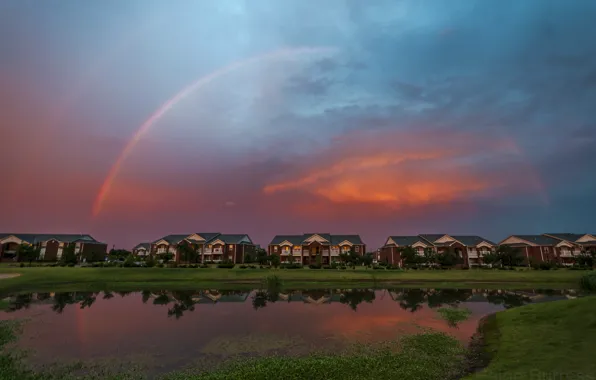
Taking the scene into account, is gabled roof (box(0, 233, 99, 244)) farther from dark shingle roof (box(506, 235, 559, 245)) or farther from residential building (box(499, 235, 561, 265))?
dark shingle roof (box(506, 235, 559, 245))

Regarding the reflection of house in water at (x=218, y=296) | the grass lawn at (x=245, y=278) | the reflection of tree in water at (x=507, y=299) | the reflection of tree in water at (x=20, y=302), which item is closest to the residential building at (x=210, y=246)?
the grass lawn at (x=245, y=278)

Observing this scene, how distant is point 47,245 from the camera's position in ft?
326

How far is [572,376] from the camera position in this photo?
12234 mm

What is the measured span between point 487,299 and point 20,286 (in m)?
67.3

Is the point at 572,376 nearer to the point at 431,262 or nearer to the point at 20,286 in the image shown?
the point at 20,286

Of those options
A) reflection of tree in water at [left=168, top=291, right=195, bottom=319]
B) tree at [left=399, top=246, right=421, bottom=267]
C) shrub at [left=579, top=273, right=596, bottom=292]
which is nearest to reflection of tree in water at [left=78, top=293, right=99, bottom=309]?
reflection of tree in water at [left=168, top=291, right=195, bottom=319]

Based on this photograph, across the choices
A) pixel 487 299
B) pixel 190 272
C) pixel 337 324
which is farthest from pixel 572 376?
pixel 190 272

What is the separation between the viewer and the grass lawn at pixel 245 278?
5241 cm

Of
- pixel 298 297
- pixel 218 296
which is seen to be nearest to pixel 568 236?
pixel 298 297

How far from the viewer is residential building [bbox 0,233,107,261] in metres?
97.3

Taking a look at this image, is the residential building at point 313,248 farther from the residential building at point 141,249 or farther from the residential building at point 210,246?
the residential building at point 141,249

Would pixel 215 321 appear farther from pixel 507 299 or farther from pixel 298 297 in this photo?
pixel 507 299

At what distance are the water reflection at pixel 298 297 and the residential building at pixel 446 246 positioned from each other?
46042 millimetres

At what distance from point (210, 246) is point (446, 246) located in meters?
74.7
